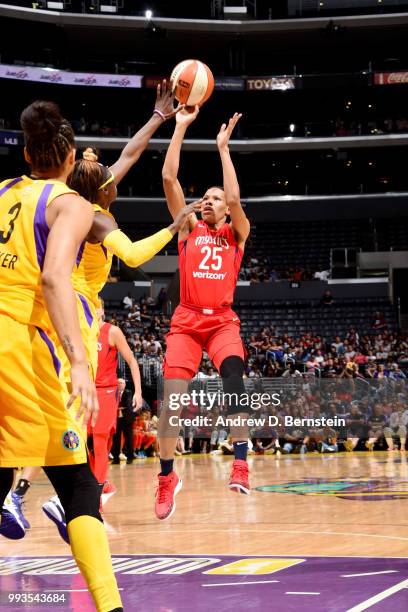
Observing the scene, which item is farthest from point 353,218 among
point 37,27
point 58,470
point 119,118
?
point 58,470

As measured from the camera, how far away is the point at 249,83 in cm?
3547

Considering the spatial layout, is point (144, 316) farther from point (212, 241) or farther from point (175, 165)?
point (175, 165)

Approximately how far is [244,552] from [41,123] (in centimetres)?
404

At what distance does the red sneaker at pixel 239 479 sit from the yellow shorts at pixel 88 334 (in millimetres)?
2344

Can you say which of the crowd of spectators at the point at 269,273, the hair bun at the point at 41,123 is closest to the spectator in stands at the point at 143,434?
the crowd of spectators at the point at 269,273

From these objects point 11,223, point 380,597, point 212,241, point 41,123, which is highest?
point 212,241

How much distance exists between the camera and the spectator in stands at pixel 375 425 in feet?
63.2

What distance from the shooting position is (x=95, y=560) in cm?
334

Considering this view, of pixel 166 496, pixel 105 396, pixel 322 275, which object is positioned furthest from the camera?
pixel 322 275

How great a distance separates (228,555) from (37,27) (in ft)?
101

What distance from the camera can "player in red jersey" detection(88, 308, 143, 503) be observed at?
827cm

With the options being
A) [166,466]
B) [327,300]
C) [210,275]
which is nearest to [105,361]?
[166,466]

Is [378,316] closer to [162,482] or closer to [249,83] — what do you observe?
[249,83]

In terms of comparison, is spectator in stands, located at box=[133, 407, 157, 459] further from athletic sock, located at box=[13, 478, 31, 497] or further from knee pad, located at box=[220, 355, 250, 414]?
knee pad, located at box=[220, 355, 250, 414]
